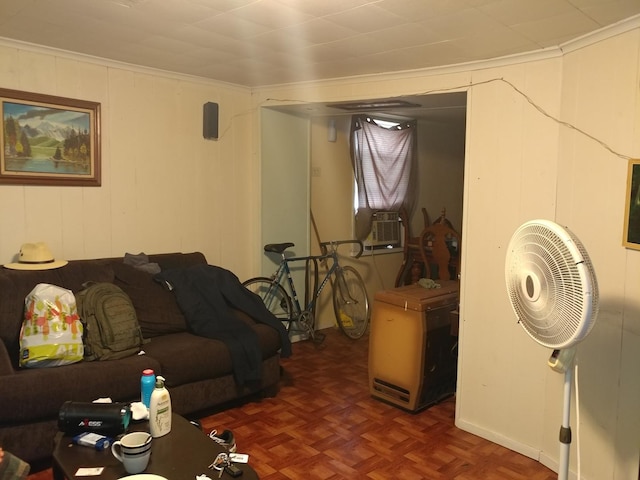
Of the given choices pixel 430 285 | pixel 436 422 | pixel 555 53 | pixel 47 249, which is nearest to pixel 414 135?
pixel 430 285

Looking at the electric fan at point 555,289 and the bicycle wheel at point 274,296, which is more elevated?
the electric fan at point 555,289

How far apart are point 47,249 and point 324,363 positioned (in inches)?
85.5

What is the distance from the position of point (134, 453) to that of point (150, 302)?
166 centimetres

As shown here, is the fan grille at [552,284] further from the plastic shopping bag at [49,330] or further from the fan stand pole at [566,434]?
the plastic shopping bag at [49,330]

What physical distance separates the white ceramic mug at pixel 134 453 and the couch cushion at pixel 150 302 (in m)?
1.47

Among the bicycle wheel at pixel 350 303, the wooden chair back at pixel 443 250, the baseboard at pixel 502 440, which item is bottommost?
the baseboard at pixel 502 440

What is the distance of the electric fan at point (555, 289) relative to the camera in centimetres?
159

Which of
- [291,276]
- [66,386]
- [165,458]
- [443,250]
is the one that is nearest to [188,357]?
[66,386]

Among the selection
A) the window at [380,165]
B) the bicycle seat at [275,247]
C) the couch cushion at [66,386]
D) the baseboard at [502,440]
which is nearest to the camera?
the couch cushion at [66,386]

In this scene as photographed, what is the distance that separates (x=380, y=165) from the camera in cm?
525

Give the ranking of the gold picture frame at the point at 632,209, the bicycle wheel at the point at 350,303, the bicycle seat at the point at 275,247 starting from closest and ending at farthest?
the gold picture frame at the point at 632,209
the bicycle seat at the point at 275,247
the bicycle wheel at the point at 350,303

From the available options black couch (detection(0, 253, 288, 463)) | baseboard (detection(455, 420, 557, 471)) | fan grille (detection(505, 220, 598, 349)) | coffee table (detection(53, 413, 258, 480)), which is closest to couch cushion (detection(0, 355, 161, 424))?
black couch (detection(0, 253, 288, 463))

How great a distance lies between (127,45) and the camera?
3.05 m

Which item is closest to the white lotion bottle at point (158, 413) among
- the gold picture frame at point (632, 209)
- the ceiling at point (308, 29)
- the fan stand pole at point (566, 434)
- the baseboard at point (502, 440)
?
the fan stand pole at point (566, 434)
